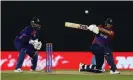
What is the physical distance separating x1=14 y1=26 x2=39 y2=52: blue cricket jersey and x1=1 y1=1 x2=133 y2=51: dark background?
189 cm

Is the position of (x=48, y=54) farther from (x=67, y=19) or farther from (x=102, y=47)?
(x=67, y=19)

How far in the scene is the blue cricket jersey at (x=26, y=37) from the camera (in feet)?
35.6

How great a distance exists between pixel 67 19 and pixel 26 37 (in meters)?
2.37

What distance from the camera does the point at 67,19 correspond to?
510 inches

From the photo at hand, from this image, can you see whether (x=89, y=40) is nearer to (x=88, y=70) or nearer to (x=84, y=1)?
(x=84, y=1)

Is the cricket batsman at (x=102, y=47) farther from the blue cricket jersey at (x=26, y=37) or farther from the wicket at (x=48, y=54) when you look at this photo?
the blue cricket jersey at (x=26, y=37)

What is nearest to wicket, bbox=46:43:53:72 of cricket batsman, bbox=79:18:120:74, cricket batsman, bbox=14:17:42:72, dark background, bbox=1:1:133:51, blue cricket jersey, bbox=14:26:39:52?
cricket batsman, bbox=14:17:42:72

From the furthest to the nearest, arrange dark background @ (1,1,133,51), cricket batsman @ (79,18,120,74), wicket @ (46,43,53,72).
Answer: dark background @ (1,1,133,51)
wicket @ (46,43,53,72)
cricket batsman @ (79,18,120,74)

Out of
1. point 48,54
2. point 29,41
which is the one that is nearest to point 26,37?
point 29,41

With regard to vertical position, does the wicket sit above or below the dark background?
below

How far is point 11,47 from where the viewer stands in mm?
13266

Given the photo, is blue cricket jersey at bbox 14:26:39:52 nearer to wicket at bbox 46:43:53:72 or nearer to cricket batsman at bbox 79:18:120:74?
wicket at bbox 46:43:53:72

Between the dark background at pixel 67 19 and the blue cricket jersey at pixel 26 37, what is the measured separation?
74.3 inches

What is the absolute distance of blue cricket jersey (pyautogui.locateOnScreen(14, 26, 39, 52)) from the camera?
10.8 metres
